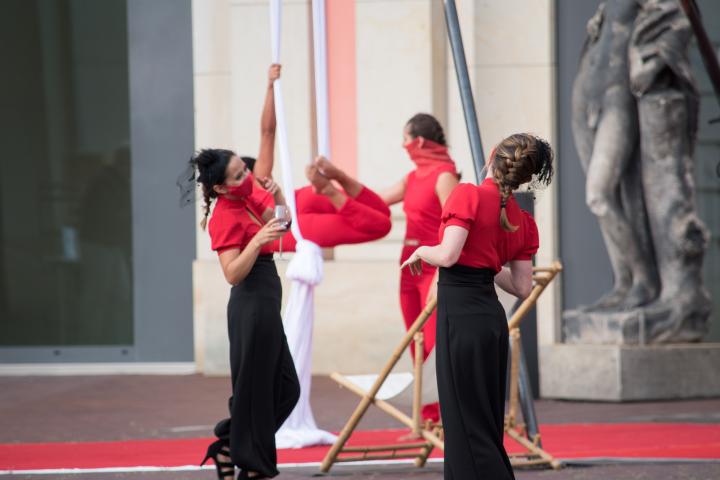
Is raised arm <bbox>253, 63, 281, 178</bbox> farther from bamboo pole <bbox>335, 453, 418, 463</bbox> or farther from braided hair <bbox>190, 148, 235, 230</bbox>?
bamboo pole <bbox>335, 453, 418, 463</bbox>

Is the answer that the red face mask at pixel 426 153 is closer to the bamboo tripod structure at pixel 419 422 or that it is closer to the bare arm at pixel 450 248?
the bamboo tripod structure at pixel 419 422

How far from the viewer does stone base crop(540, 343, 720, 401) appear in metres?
10.9

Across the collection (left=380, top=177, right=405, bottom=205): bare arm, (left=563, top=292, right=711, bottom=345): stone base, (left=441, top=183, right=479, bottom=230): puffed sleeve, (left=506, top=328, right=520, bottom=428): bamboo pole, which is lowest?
(left=563, top=292, right=711, bottom=345): stone base

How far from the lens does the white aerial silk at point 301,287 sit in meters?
8.41

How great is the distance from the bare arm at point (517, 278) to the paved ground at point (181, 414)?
1.77 meters

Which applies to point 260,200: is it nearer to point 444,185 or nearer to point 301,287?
point 301,287

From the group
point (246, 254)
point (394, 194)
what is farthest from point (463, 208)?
point (394, 194)

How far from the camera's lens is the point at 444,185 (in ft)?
29.0

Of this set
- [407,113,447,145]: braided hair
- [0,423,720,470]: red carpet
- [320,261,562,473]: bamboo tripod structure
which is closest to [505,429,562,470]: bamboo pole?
[320,261,562,473]: bamboo tripod structure

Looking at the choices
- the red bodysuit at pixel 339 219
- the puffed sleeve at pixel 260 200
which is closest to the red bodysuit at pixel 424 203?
the red bodysuit at pixel 339 219

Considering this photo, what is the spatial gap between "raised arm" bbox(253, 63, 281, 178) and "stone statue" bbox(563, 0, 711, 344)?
12.0 ft

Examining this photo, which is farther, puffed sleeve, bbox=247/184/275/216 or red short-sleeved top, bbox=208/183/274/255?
puffed sleeve, bbox=247/184/275/216

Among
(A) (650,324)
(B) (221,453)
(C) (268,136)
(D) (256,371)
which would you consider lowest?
(A) (650,324)

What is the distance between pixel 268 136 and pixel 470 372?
3.17 meters
